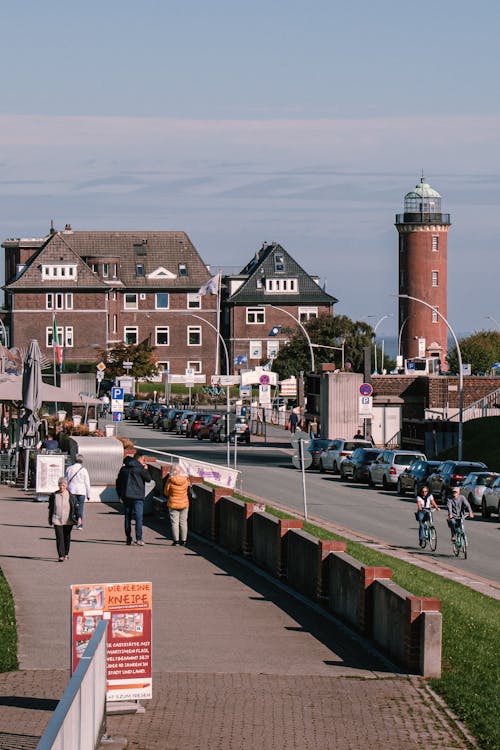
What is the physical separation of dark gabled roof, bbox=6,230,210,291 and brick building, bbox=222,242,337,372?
4801 mm

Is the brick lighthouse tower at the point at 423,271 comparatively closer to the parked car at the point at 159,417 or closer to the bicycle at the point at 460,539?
the parked car at the point at 159,417

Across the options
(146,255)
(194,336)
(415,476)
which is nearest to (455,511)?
(415,476)

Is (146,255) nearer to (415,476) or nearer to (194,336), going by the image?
(194,336)

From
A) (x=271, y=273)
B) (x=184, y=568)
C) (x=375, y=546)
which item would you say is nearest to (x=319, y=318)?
(x=271, y=273)

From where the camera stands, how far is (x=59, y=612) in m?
16.5

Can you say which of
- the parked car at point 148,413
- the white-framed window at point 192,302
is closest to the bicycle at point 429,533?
the parked car at point 148,413

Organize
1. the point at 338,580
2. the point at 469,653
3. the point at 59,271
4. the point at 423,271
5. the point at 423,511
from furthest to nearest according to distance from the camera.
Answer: the point at 423,271, the point at 59,271, the point at 423,511, the point at 338,580, the point at 469,653

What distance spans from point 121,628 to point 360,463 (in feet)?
130

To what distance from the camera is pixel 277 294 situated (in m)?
128

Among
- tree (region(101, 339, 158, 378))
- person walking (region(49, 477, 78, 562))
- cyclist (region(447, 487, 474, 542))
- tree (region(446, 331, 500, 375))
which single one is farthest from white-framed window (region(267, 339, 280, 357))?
person walking (region(49, 477, 78, 562))

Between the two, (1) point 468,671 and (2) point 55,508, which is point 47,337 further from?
(1) point 468,671

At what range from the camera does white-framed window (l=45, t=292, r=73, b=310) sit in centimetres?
11944

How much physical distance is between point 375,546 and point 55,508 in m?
9.28

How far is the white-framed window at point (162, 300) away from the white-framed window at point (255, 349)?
27.8 ft
